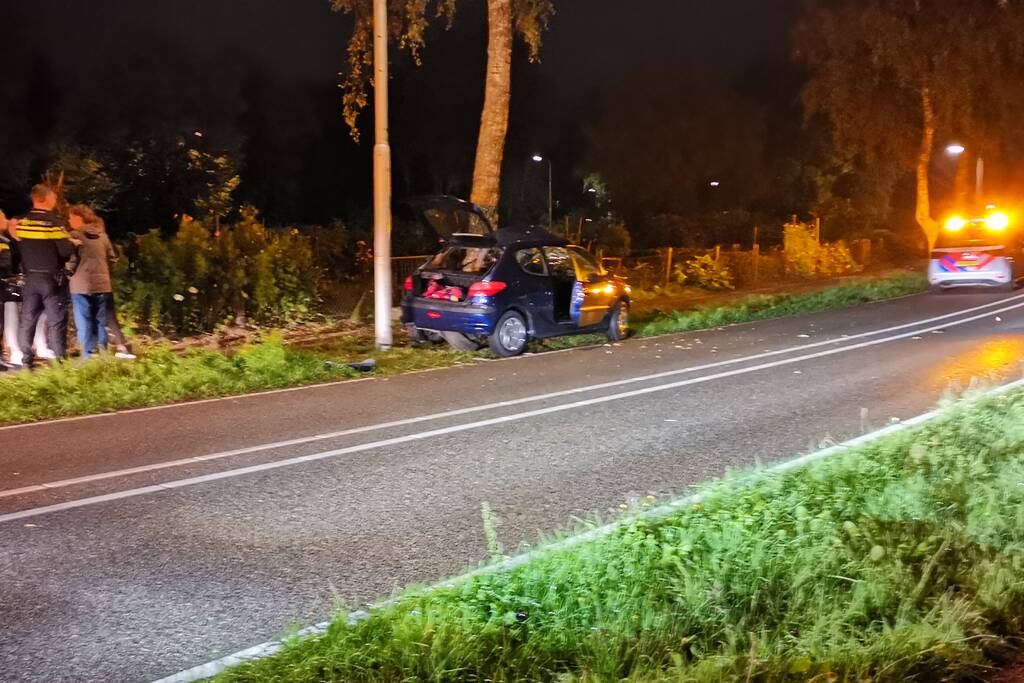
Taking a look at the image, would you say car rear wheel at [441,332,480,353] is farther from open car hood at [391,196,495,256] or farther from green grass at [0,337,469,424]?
open car hood at [391,196,495,256]

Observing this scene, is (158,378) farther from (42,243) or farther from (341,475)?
(341,475)

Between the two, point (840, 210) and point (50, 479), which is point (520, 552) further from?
point (840, 210)

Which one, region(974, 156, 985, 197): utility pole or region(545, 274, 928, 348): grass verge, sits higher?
region(974, 156, 985, 197): utility pole

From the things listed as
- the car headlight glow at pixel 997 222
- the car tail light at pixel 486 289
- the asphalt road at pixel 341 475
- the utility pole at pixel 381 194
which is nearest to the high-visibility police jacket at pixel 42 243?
the asphalt road at pixel 341 475

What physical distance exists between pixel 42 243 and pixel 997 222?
2038 cm

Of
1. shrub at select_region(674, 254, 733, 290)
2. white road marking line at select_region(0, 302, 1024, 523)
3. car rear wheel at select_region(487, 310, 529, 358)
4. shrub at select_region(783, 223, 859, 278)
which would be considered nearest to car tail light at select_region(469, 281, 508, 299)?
car rear wheel at select_region(487, 310, 529, 358)

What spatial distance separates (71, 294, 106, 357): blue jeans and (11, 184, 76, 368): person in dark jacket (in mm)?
400

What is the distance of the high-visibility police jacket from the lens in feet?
37.8

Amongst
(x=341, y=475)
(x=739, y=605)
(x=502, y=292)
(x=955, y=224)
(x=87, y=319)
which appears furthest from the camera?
(x=955, y=224)

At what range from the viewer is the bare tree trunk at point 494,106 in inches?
703

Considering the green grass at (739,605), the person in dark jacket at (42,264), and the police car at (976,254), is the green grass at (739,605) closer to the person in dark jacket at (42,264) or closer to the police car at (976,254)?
the person in dark jacket at (42,264)

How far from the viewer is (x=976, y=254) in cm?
2309

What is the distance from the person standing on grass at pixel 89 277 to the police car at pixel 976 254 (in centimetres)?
1887

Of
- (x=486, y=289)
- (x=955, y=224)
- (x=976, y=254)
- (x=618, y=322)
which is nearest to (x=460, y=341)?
(x=486, y=289)
